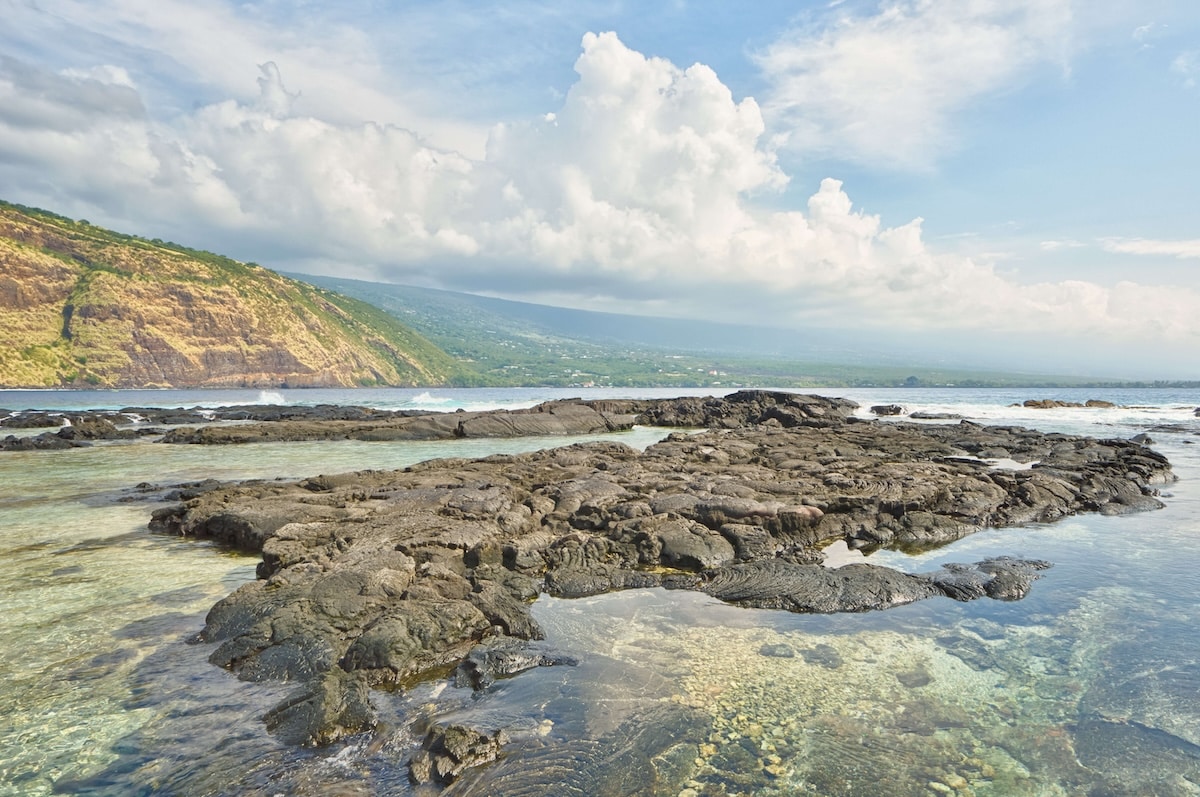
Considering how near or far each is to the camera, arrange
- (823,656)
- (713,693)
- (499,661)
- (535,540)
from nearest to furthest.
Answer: (713,693)
(499,661)
(823,656)
(535,540)

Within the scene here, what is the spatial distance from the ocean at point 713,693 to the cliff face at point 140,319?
113740 mm

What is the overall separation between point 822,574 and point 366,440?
39993 mm

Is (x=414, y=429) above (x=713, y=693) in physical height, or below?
below

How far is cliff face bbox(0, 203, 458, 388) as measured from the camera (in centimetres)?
9956

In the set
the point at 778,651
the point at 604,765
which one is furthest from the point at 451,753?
the point at 778,651

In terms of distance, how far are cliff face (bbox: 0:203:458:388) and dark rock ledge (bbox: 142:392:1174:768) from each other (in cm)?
10810

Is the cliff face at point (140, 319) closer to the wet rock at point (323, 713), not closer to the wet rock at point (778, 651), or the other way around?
the wet rock at point (323, 713)

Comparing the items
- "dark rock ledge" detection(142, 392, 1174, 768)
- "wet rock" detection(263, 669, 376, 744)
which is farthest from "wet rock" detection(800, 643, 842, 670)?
"wet rock" detection(263, 669, 376, 744)

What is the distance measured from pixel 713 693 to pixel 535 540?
7.08m

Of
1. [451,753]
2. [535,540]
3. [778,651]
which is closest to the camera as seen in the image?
[451,753]

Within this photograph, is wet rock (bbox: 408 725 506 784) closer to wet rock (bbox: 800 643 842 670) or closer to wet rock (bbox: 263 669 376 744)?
wet rock (bbox: 263 669 376 744)

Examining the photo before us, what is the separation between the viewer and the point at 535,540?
48.4 feet

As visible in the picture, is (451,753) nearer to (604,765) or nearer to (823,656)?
(604,765)

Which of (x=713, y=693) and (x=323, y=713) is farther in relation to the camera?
(x=713, y=693)
